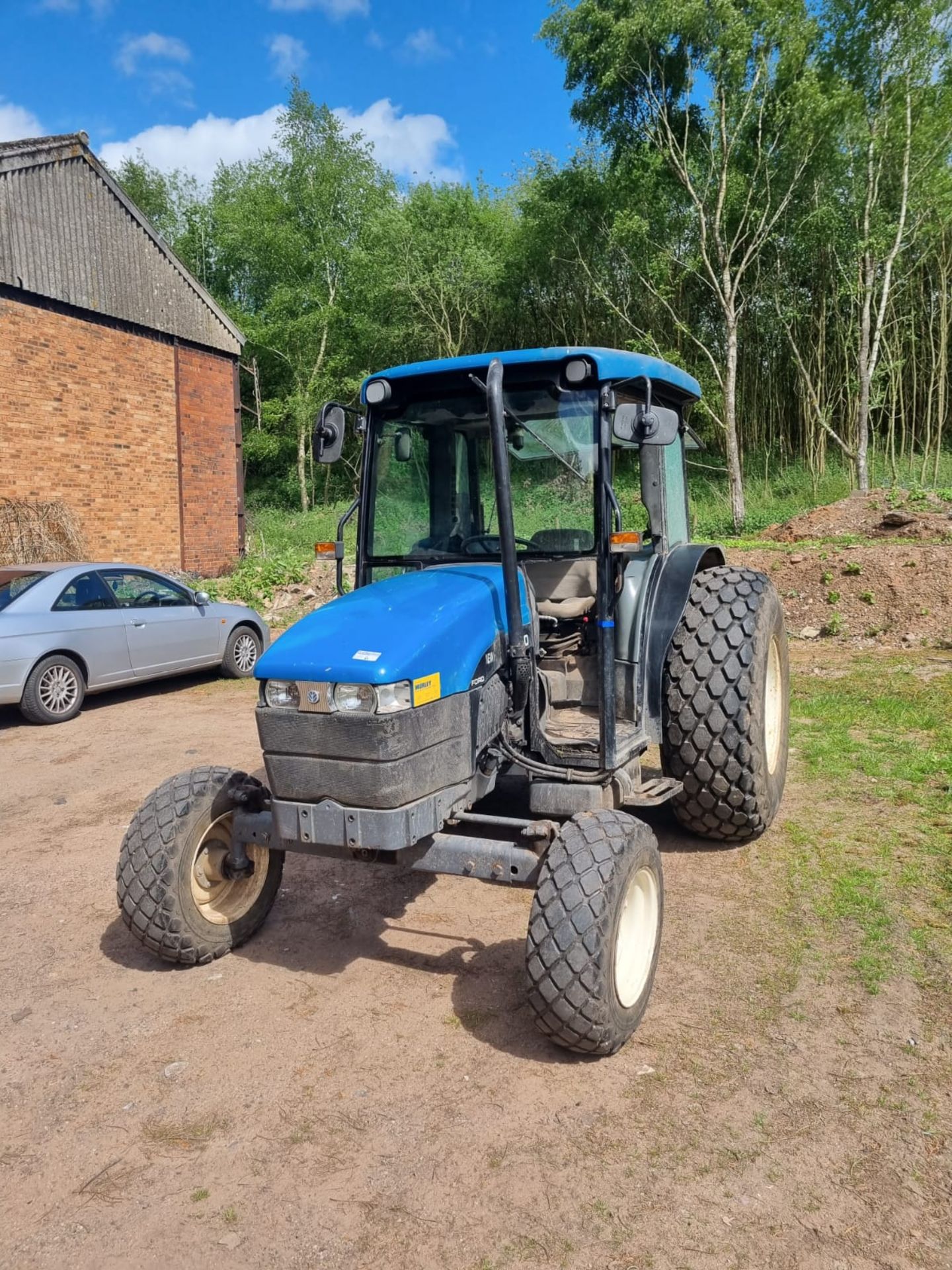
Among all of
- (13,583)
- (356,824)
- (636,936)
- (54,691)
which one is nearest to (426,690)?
(356,824)

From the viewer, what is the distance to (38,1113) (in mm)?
2809

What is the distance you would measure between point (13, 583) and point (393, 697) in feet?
21.7

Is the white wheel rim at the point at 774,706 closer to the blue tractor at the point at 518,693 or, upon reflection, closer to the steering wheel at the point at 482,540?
the blue tractor at the point at 518,693

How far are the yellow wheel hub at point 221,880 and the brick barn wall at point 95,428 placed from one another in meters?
11.7

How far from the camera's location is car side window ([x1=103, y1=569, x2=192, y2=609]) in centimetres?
892

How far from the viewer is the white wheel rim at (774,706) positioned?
16.0 ft

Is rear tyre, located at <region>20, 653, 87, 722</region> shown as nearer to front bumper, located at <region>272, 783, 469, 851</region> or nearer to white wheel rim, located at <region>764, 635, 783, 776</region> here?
front bumper, located at <region>272, 783, 469, 851</region>

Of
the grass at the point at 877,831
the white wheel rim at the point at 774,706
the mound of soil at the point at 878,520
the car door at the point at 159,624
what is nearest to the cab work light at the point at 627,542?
the white wheel rim at the point at 774,706

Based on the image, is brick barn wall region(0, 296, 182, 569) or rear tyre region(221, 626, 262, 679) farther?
brick barn wall region(0, 296, 182, 569)

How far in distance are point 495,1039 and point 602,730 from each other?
3.99 feet

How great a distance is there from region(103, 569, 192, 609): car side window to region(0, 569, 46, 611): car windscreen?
673 millimetres

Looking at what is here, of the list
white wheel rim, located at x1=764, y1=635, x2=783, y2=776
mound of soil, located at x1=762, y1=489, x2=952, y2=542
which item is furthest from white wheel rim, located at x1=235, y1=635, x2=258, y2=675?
mound of soil, located at x1=762, y1=489, x2=952, y2=542

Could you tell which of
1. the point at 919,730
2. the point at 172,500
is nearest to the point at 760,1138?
the point at 919,730

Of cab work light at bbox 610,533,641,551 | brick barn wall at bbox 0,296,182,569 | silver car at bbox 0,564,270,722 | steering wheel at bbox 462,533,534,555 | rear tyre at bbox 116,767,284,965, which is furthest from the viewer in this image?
brick barn wall at bbox 0,296,182,569
